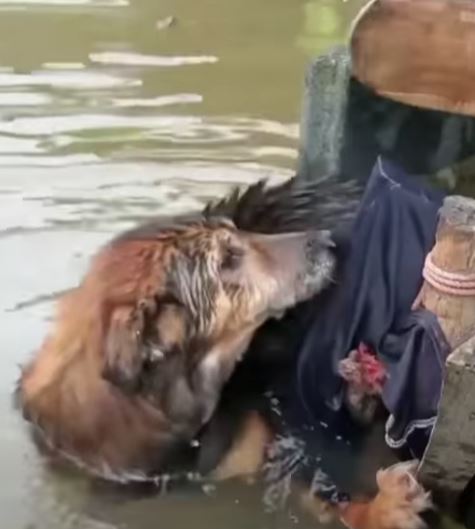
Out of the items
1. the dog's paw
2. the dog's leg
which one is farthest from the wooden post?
the dog's paw

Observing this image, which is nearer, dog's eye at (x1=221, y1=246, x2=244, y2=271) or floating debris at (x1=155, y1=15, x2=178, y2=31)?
dog's eye at (x1=221, y1=246, x2=244, y2=271)

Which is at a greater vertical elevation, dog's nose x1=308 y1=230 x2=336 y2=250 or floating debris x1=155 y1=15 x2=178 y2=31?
dog's nose x1=308 y1=230 x2=336 y2=250

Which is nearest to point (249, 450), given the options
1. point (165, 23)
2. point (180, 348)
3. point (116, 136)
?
point (180, 348)

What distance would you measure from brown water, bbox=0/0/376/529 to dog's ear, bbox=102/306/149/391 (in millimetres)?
461

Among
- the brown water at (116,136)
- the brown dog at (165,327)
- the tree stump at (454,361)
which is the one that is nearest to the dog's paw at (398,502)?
the tree stump at (454,361)

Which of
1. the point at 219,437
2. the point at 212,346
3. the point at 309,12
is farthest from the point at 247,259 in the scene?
the point at 309,12

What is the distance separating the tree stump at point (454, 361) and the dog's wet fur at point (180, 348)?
53 cm

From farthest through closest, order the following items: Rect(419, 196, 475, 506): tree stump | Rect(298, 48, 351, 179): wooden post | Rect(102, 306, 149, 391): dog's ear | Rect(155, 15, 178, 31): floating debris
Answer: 1. Rect(155, 15, 178, 31): floating debris
2. Rect(298, 48, 351, 179): wooden post
3. Rect(102, 306, 149, 391): dog's ear
4. Rect(419, 196, 475, 506): tree stump

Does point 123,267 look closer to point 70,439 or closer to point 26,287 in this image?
point 70,439

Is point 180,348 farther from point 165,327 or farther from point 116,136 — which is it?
point 116,136

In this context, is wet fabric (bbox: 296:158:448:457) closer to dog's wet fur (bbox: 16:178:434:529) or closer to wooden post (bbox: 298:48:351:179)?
dog's wet fur (bbox: 16:178:434:529)

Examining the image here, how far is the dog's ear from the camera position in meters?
4.10

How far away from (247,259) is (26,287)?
156 centimetres

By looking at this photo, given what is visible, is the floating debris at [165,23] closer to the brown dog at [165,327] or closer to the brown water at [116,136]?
the brown water at [116,136]
